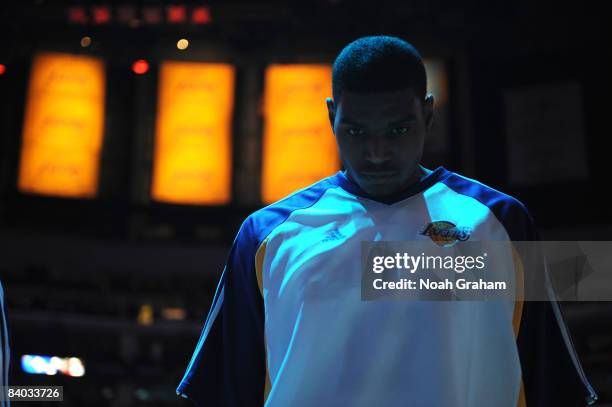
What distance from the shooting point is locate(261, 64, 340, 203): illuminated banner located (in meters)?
8.66

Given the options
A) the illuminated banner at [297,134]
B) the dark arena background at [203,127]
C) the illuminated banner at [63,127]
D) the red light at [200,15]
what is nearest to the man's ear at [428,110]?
the dark arena background at [203,127]

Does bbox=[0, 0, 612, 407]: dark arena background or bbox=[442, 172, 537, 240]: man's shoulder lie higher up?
bbox=[0, 0, 612, 407]: dark arena background

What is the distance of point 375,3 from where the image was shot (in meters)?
8.57

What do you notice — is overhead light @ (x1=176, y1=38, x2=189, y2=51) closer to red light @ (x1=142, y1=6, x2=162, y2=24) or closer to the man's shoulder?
red light @ (x1=142, y1=6, x2=162, y2=24)

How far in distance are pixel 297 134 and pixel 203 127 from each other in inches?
42.5

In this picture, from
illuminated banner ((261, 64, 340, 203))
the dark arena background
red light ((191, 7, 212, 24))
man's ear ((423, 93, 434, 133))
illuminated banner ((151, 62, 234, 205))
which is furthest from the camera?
illuminated banner ((151, 62, 234, 205))

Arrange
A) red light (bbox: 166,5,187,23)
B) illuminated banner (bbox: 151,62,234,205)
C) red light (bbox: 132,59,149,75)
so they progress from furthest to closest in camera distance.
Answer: red light (bbox: 132,59,149,75) < illuminated banner (bbox: 151,62,234,205) < red light (bbox: 166,5,187,23)

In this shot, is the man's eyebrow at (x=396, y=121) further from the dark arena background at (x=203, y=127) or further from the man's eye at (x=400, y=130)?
the dark arena background at (x=203, y=127)

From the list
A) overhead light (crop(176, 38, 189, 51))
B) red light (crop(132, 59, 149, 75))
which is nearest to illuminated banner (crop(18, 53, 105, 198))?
red light (crop(132, 59, 149, 75))

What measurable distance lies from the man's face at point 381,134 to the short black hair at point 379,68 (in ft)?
0.06

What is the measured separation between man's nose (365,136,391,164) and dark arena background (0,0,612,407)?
6.28 metres

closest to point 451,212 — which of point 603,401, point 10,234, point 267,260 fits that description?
point 267,260

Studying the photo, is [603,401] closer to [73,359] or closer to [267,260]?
[73,359]

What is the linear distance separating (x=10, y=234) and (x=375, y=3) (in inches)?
184
